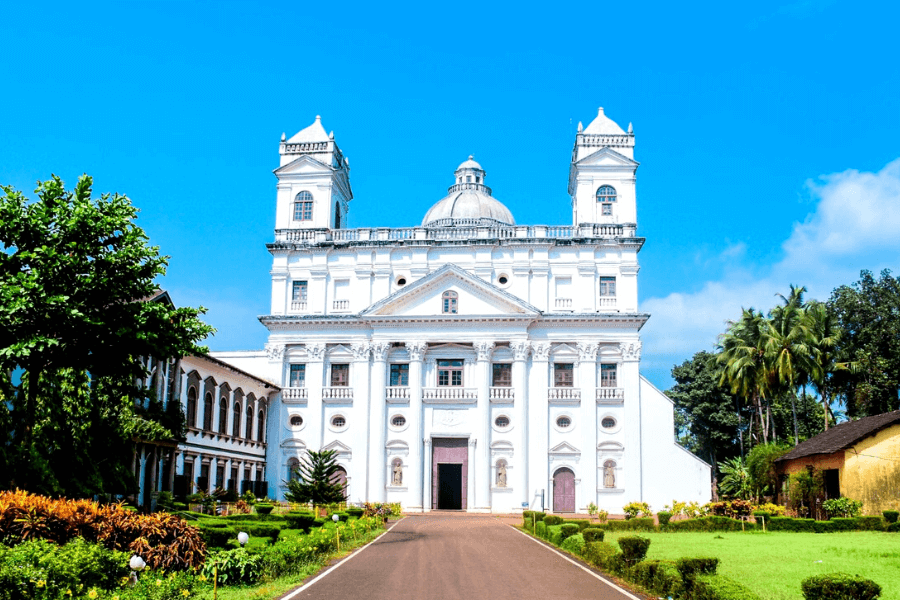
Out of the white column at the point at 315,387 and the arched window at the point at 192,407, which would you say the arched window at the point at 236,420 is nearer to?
the white column at the point at 315,387

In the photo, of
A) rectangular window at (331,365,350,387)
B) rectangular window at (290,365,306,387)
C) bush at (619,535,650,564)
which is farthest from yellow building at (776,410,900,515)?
rectangular window at (290,365,306,387)

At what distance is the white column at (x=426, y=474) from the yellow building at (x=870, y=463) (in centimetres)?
2161

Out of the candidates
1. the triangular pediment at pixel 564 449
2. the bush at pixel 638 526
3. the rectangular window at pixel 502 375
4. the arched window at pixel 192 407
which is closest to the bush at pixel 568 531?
the bush at pixel 638 526

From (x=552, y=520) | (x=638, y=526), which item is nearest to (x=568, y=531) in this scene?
(x=552, y=520)

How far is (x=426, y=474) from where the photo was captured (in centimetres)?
5078

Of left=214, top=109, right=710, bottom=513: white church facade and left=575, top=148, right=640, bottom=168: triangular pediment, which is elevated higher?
left=575, top=148, right=640, bottom=168: triangular pediment

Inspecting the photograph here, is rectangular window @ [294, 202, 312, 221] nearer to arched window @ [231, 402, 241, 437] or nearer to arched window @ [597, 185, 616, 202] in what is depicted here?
arched window @ [231, 402, 241, 437]

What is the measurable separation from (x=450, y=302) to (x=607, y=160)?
13577 millimetres

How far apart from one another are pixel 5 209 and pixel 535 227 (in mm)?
37328

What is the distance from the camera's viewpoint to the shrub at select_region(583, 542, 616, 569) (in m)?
20.6

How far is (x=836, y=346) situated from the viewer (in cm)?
5978

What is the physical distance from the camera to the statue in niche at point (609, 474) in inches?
1973

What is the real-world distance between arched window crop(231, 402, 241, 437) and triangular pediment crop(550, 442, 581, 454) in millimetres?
17940

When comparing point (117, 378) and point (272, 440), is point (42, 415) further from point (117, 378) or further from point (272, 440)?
point (272, 440)
